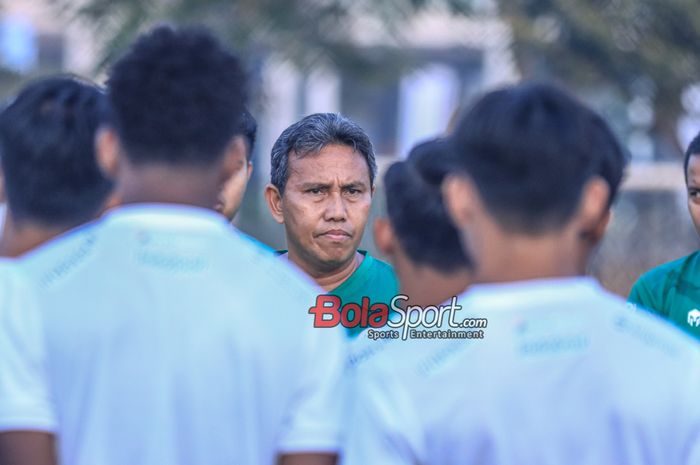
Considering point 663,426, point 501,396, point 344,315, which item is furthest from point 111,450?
point 344,315

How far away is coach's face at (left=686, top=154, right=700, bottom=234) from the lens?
173 inches

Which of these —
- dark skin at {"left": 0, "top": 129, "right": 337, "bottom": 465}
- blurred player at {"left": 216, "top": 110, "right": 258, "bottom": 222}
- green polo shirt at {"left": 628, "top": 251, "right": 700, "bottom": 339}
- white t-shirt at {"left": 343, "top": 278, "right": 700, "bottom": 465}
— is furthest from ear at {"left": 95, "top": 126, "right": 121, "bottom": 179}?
green polo shirt at {"left": 628, "top": 251, "right": 700, "bottom": 339}

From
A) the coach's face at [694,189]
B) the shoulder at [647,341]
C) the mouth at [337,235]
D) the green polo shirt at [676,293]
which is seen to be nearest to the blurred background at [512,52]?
the mouth at [337,235]

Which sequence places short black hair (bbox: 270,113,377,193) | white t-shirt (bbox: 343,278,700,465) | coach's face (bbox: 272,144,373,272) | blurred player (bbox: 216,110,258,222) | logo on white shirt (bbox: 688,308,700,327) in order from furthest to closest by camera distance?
short black hair (bbox: 270,113,377,193) < coach's face (bbox: 272,144,373,272) < logo on white shirt (bbox: 688,308,700,327) < blurred player (bbox: 216,110,258,222) < white t-shirt (bbox: 343,278,700,465)

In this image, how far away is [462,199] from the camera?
7.88 ft

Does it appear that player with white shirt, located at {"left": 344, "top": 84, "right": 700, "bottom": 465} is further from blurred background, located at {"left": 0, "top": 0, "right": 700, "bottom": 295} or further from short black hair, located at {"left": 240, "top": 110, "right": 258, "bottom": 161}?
blurred background, located at {"left": 0, "top": 0, "right": 700, "bottom": 295}

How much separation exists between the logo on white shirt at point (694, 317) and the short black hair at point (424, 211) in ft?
5.80

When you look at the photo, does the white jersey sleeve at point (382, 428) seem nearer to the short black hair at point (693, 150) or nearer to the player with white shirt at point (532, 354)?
the player with white shirt at point (532, 354)

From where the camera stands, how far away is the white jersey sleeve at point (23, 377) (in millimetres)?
2375

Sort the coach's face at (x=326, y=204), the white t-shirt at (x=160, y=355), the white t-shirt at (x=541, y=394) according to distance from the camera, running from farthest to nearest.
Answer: the coach's face at (x=326, y=204) < the white t-shirt at (x=160, y=355) < the white t-shirt at (x=541, y=394)

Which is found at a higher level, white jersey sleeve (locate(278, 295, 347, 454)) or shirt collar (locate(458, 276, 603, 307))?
shirt collar (locate(458, 276, 603, 307))

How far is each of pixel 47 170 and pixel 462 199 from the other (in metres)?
1.00

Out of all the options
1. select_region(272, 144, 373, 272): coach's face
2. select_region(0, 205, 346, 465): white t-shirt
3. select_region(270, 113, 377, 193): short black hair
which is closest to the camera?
select_region(0, 205, 346, 465): white t-shirt
